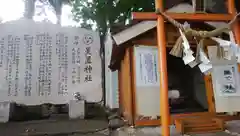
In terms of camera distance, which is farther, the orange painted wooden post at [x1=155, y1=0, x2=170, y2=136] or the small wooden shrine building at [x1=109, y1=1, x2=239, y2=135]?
the small wooden shrine building at [x1=109, y1=1, x2=239, y2=135]

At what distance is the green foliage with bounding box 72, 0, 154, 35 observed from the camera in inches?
435

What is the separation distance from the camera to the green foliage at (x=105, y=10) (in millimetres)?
11061

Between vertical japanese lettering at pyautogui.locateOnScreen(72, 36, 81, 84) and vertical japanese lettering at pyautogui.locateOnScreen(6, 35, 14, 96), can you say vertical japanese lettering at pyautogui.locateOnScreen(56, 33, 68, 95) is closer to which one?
vertical japanese lettering at pyautogui.locateOnScreen(72, 36, 81, 84)

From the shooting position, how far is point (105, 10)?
1152cm

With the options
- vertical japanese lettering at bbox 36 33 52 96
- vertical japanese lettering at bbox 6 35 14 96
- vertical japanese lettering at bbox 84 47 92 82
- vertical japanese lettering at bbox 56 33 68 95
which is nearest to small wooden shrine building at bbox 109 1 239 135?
vertical japanese lettering at bbox 84 47 92 82

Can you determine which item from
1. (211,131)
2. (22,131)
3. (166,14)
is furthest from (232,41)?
(22,131)

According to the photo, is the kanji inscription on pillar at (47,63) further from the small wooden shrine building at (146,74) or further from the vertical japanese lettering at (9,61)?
the small wooden shrine building at (146,74)

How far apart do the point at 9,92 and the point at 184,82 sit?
7.44m

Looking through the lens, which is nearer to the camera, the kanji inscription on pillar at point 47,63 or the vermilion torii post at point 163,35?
the vermilion torii post at point 163,35

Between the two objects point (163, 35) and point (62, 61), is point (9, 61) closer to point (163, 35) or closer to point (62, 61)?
point (62, 61)

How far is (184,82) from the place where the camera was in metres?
9.53

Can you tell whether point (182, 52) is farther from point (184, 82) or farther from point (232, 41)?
point (184, 82)

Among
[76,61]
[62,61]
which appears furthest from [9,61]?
[76,61]

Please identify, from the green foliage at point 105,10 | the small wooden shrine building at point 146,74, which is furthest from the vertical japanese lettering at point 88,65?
the green foliage at point 105,10
